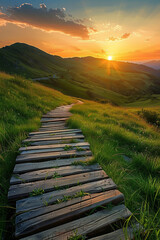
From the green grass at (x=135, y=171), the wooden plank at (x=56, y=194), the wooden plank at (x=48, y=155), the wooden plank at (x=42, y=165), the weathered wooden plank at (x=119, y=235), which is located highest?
the wooden plank at (x=48, y=155)

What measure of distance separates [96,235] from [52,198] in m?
0.79

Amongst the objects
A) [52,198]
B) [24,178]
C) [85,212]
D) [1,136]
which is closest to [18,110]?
[1,136]

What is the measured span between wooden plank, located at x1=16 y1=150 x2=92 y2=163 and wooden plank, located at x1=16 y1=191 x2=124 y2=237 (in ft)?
4.58

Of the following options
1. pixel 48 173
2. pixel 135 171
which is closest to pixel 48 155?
pixel 48 173

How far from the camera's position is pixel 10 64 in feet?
352

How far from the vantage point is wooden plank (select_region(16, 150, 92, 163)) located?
3051 mm

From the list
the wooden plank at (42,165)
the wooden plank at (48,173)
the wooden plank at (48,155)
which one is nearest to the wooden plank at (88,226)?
the wooden plank at (48,173)

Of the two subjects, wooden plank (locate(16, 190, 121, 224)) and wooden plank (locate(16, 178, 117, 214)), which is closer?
wooden plank (locate(16, 190, 121, 224))

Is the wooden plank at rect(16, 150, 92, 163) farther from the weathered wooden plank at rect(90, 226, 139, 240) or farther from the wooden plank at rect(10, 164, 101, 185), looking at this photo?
the weathered wooden plank at rect(90, 226, 139, 240)

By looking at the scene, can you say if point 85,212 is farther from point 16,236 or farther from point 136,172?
point 136,172

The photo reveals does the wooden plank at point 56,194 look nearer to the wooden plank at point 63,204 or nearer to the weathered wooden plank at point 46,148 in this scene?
the wooden plank at point 63,204

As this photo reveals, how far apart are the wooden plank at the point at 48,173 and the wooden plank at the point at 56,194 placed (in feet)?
1.32

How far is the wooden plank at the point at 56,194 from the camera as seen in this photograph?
6.16 feet

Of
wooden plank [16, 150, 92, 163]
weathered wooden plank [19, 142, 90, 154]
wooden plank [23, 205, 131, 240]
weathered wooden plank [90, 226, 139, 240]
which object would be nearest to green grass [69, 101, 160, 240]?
weathered wooden plank [90, 226, 139, 240]
